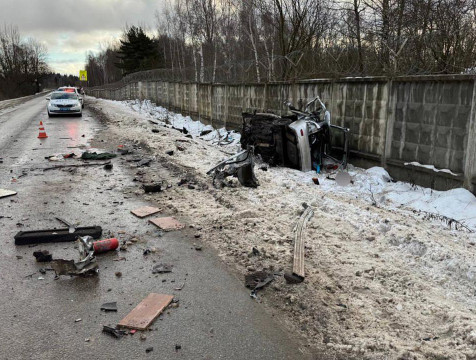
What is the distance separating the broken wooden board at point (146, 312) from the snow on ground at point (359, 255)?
0.95 meters

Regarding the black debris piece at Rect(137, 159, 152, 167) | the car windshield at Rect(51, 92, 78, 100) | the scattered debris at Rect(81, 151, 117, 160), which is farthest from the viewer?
the car windshield at Rect(51, 92, 78, 100)

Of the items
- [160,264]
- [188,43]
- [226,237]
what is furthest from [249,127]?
[188,43]

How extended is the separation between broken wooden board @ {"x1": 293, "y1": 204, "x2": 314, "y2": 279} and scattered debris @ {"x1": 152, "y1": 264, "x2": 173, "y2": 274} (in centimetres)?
140

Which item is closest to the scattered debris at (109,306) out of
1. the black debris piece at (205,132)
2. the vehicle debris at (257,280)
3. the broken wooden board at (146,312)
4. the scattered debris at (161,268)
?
the broken wooden board at (146,312)

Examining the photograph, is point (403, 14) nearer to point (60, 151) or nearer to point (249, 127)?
point (249, 127)

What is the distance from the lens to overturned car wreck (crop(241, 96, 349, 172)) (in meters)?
8.95

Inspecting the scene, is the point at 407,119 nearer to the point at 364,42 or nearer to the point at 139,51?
the point at 364,42

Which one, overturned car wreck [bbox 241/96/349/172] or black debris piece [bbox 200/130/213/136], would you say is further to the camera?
black debris piece [bbox 200/130/213/136]

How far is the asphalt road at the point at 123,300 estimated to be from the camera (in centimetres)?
289

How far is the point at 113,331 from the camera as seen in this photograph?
121 inches

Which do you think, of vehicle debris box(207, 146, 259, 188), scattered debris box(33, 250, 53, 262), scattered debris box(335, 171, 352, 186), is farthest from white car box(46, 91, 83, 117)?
scattered debris box(33, 250, 53, 262)

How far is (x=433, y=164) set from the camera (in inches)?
272

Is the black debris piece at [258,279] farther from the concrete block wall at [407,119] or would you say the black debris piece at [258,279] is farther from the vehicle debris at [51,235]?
the concrete block wall at [407,119]

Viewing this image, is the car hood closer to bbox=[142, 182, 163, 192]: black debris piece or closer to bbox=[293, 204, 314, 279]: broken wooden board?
bbox=[142, 182, 163, 192]: black debris piece
